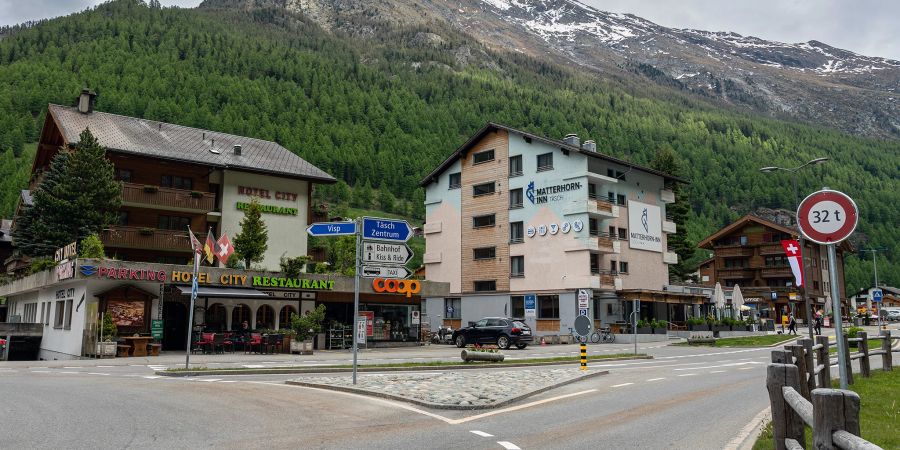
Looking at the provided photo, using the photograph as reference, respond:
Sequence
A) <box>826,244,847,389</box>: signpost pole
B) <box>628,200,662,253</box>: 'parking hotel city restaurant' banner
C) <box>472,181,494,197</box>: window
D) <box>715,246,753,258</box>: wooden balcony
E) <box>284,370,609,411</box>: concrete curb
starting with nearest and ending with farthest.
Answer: <box>826,244,847,389</box>: signpost pole < <box>284,370,609,411</box>: concrete curb < <box>628,200,662,253</box>: 'parking hotel city restaurant' banner < <box>472,181,494,197</box>: window < <box>715,246,753,258</box>: wooden balcony

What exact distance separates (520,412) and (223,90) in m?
144

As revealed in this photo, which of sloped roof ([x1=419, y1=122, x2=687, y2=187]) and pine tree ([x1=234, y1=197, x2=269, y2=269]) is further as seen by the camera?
sloped roof ([x1=419, y1=122, x2=687, y2=187])

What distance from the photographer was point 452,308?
5934cm

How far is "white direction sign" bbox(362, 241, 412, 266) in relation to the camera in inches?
693

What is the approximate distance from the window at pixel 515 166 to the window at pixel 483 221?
390 cm

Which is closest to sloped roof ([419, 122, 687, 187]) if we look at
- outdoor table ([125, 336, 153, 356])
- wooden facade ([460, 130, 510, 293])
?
wooden facade ([460, 130, 510, 293])

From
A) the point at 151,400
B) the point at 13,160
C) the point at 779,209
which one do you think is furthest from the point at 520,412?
the point at 779,209

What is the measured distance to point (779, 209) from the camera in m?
151

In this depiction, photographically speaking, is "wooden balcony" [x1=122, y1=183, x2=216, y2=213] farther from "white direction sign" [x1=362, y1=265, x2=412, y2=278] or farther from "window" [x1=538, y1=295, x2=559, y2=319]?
"white direction sign" [x1=362, y1=265, x2=412, y2=278]

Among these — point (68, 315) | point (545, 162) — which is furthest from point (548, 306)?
point (68, 315)

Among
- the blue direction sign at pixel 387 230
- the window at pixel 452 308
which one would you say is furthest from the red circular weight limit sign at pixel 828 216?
the window at pixel 452 308

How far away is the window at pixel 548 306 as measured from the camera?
172 feet

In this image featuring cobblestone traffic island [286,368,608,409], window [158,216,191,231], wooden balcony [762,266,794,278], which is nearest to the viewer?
cobblestone traffic island [286,368,608,409]

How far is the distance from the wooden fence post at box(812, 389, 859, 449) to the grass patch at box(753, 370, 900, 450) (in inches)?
82.7
